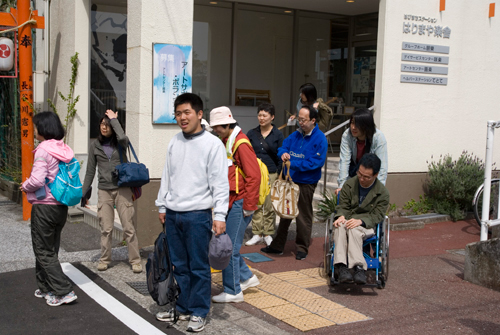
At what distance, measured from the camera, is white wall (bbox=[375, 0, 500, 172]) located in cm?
909

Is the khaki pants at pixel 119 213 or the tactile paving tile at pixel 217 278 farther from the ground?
the khaki pants at pixel 119 213

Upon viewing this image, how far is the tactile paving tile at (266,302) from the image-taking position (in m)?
5.16

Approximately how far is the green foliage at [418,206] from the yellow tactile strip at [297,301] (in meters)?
3.85

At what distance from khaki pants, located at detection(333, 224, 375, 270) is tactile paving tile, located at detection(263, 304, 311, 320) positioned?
2.31 feet

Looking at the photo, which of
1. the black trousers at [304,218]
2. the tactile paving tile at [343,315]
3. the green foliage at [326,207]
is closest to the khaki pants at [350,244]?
the tactile paving tile at [343,315]

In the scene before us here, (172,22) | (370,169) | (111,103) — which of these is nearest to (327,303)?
(370,169)

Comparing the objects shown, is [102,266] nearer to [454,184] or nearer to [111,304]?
[111,304]

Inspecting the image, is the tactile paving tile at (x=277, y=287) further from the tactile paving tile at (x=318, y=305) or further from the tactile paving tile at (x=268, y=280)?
the tactile paving tile at (x=318, y=305)

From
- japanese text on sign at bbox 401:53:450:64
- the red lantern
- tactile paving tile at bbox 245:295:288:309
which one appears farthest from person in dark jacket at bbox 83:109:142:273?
japanese text on sign at bbox 401:53:450:64

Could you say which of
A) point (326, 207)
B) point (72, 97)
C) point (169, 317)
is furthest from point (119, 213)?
point (326, 207)

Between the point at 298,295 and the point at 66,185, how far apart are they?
2540 mm

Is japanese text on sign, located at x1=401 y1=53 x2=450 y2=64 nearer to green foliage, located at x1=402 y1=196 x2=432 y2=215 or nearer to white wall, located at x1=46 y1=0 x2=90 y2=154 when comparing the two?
green foliage, located at x1=402 y1=196 x2=432 y2=215

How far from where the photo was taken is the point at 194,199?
4.46 meters

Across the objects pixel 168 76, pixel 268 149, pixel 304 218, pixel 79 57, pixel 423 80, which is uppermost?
pixel 79 57
